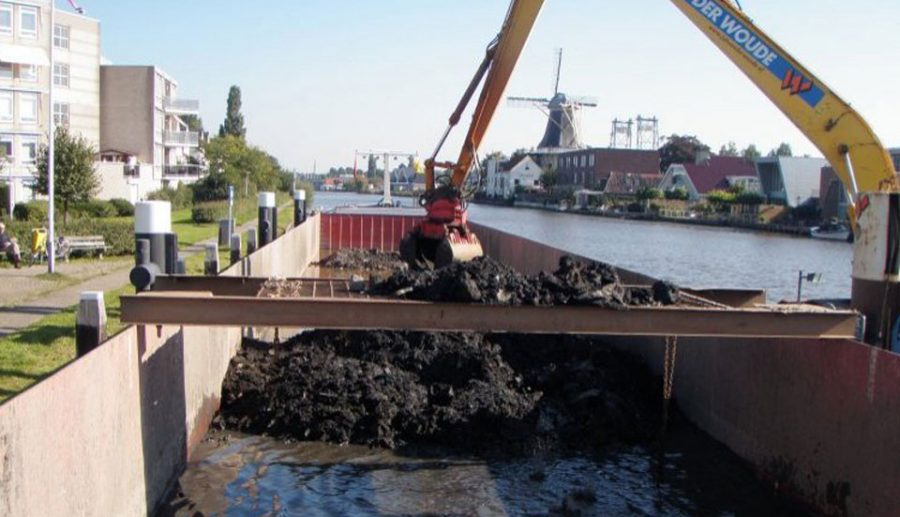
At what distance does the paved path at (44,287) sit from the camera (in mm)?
14133

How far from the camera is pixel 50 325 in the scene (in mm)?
12938

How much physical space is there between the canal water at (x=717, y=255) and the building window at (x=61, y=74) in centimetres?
3702

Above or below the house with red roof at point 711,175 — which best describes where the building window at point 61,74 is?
above

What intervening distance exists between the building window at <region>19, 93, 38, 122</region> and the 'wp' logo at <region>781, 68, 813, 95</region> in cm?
5602

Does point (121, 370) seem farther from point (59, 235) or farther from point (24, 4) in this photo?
point (24, 4)

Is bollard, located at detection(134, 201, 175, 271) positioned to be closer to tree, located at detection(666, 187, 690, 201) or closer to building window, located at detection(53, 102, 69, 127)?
building window, located at detection(53, 102, 69, 127)

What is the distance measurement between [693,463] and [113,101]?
242 feet

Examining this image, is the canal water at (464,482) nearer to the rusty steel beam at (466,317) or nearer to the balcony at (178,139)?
the rusty steel beam at (466,317)

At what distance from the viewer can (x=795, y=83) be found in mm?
13094

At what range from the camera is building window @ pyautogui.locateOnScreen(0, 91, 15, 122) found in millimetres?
57188

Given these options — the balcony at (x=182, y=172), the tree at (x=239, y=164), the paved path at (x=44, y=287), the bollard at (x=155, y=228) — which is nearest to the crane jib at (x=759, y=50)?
the bollard at (x=155, y=228)

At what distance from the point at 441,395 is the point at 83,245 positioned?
1517 cm

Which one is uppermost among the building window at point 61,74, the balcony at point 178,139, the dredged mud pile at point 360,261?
the building window at point 61,74

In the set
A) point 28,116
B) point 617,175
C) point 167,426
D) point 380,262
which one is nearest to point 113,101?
point 28,116
